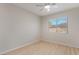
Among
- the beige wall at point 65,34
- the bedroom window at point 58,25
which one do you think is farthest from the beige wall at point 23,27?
the bedroom window at point 58,25

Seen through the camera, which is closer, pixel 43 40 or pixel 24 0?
pixel 24 0

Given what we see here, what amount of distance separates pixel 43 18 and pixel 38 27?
0.19 m

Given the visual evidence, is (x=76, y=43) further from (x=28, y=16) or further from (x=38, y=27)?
(x=28, y=16)

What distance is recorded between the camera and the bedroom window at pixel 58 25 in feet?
5.16

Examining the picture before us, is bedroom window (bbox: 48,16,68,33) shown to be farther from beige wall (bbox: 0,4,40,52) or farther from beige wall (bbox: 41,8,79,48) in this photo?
beige wall (bbox: 0,4,40,52)

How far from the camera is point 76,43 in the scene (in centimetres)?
159

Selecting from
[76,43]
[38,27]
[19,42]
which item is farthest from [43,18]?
[76,43]

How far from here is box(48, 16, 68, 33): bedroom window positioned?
5.16 feet

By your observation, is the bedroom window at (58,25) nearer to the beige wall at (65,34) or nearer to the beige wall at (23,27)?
the beige wall at (65,34)

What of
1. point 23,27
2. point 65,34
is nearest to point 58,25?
point 65,34

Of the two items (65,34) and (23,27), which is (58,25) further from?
(23,27)

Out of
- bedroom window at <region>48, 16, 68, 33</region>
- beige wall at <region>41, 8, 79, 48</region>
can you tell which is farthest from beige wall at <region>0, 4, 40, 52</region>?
bedroom window at <region>48, 16, 68, 33</region>

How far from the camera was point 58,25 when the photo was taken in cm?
156
